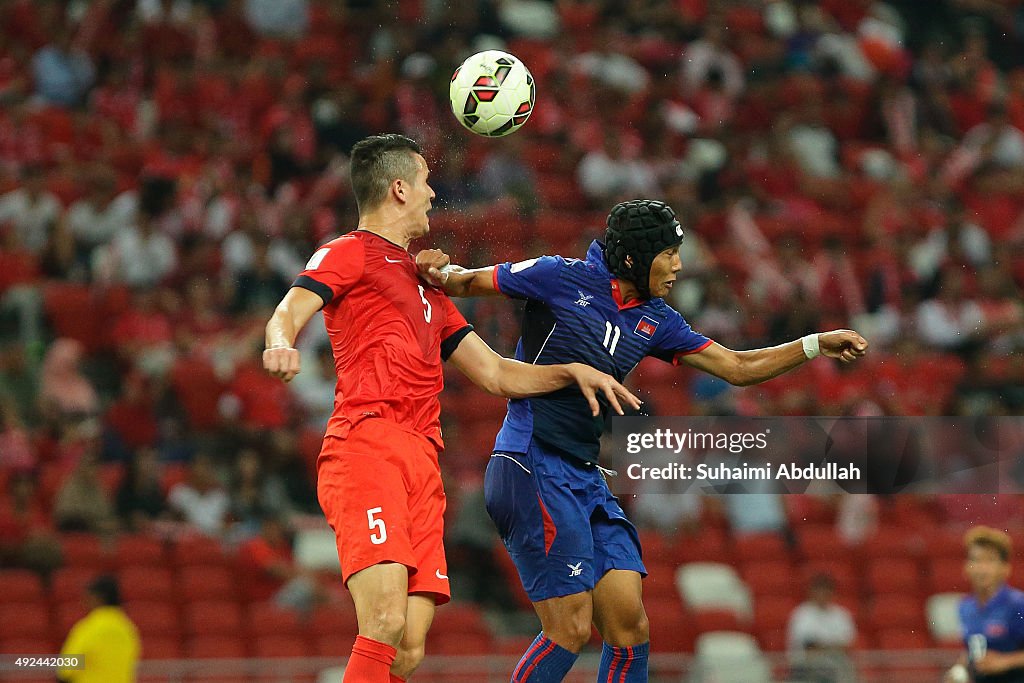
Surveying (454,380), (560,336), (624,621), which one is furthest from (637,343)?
(454,380)

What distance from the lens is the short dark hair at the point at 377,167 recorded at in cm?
520

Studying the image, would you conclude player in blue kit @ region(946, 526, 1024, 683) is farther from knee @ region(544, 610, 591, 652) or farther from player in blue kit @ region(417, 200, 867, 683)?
knee @ region(544, 610, 591, 652)

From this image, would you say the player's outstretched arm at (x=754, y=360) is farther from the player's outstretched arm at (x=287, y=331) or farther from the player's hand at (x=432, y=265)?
the player's outstretched arm at (x=287, y=331)

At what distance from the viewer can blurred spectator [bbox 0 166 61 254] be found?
39.7ft

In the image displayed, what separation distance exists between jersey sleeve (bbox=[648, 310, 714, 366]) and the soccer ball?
1146mm

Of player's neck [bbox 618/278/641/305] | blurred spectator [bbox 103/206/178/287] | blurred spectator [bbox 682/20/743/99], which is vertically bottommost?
player's neck [bbox 618/278/641/305]

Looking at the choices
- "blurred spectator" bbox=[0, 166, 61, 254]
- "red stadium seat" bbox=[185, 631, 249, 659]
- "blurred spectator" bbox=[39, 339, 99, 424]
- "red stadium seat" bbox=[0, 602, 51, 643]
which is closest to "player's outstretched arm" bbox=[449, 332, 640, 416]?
"red stadium seat" bbox=[185, 631, 249, 659]

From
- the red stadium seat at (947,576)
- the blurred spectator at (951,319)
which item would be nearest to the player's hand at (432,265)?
the red stadium seat at (947,576)

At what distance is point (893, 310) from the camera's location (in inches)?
466

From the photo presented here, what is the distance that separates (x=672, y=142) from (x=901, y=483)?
18.8ft

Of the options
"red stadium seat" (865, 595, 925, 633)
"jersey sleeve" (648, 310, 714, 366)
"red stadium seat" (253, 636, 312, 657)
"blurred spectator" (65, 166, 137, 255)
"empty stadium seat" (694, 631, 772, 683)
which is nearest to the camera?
"jersey sleeve" (648, 310, 714, 366)

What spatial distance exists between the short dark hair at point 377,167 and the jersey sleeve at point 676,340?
49.7 inches

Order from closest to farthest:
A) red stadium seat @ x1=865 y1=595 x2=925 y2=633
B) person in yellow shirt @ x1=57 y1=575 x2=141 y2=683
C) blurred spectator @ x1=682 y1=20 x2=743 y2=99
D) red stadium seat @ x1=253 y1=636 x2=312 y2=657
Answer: person in yellow shirt @ x1=57 y1=575 x2=141 y2=683, red stadium seat @ x1=253 y1=636 x2=312 y2=657, red stadium seat @ x1=865 y1=595 x2=925 y2=633, blurred spectator @ x1=682 y1=20 x2=743 y2=99

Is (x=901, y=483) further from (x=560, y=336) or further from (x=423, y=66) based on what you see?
(x=423, y=66)
